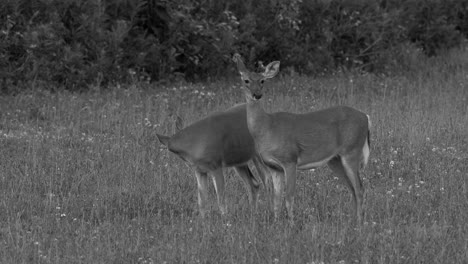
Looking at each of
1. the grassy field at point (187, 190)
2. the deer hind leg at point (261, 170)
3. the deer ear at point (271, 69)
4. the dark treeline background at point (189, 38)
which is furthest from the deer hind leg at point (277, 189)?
the dark treeline background at point (189, 38)

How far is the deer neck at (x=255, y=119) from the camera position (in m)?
8.48

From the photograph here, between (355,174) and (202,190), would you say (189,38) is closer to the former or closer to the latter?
(202,190)

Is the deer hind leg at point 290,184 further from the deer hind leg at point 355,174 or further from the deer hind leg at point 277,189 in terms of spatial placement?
the deer hind leg at point 355,174

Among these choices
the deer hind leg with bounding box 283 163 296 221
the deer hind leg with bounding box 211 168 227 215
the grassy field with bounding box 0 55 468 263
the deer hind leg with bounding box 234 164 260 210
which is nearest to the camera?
the grassy field with bounding box 0 55 468 263

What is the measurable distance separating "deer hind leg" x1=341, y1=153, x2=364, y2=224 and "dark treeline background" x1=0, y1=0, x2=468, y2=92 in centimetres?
631

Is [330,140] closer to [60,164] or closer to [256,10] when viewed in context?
[60,164]

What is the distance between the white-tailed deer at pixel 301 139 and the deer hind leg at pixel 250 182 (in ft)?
1.90

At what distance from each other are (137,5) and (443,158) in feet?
20.6

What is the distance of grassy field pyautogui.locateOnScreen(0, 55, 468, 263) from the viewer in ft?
23.8

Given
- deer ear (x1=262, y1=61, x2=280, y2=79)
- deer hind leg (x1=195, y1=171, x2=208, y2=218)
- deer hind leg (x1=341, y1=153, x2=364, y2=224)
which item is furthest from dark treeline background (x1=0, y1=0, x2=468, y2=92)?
deer hind leg (x1=341, y1=153, x2=364, y2=224)

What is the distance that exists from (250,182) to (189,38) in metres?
6.84

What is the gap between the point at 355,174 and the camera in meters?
8.61

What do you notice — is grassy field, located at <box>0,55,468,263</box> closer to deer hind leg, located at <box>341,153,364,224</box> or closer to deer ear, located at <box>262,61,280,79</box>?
deer hind leg, located at <box>341,153,364,224</box>

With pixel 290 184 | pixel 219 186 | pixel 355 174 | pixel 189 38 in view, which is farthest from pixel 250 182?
pixel 189 38
